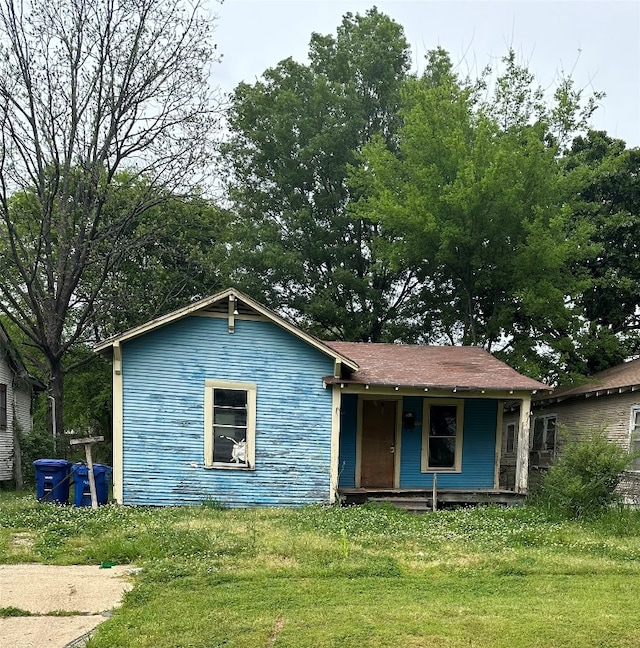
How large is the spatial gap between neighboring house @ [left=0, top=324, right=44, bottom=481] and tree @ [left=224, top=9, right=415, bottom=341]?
869 cm

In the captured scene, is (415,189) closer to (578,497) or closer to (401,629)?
(578,497)

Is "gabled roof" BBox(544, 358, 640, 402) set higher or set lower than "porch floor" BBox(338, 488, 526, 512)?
higher

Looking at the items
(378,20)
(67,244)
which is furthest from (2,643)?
(378,20)

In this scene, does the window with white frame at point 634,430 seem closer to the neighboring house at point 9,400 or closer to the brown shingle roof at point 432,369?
the brown shingle roof at point 432,369

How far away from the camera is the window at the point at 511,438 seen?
2092 cm

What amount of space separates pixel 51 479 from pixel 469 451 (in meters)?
9.31

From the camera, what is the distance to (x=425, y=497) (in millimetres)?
12898

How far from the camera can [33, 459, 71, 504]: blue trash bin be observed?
11.8 metres

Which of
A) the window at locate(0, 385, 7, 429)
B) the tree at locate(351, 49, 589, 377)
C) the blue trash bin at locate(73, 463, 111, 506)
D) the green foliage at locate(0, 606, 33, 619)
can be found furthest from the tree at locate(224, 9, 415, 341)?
the green foliage at locate(0, 606, 33, 619)

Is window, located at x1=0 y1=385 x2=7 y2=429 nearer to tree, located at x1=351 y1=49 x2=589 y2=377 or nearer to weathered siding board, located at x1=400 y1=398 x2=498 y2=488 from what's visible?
weathered siding board, located at x1=400 y1=398 x2=498 y2=488

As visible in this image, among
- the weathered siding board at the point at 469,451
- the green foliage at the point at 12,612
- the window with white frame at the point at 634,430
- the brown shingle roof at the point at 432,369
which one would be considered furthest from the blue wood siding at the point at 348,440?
the green foliage at the point at 12,612

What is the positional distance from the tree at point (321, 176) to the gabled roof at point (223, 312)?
36.8 ft

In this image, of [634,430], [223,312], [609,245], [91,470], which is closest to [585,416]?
[634,430]

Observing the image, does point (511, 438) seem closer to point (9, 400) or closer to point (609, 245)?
point (609, 245)
